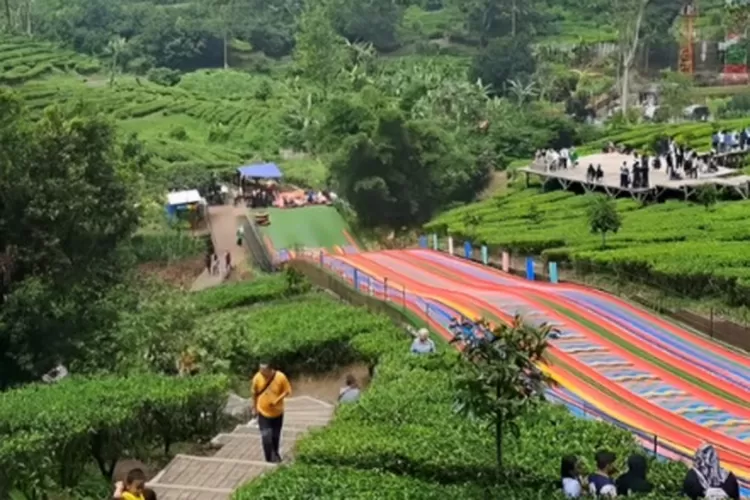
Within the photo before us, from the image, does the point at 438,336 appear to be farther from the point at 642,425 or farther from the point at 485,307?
the point at 642,425

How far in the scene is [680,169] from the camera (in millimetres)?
37406

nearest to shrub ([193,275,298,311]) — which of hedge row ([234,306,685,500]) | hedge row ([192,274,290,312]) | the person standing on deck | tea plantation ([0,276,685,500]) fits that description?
hedge row ([192,274,290,312])

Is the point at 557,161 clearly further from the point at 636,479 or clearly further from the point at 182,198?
the point at 636,479

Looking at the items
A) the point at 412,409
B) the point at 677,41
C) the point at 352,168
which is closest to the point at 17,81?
the point at 352,168

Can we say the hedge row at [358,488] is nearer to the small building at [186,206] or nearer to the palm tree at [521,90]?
the small building at [186,206]

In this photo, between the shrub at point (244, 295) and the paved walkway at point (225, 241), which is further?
the paved walkway at point (225, 241)

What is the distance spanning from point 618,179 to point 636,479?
94.0ft

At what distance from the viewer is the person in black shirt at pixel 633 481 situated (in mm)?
10898

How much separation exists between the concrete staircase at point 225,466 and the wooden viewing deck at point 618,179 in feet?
74.6

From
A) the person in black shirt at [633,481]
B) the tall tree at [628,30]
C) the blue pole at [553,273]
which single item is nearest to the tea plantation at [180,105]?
the tall tree at [628,30]

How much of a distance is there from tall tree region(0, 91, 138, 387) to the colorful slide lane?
6143 mm

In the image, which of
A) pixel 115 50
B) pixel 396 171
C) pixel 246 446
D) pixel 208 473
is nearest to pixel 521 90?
pixel 396 171

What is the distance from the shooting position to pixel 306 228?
47.5 metres

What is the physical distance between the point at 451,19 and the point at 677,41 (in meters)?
27.5
